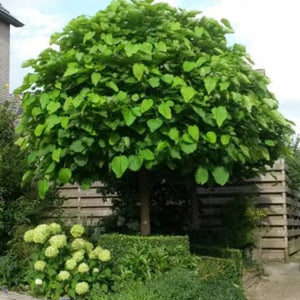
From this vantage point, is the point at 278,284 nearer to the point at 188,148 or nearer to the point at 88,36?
the point at 188,148

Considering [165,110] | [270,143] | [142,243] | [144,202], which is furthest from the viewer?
[144,202]

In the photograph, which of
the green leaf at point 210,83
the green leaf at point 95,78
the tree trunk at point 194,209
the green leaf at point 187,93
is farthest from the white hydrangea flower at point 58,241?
the tree trunk at point 194,209

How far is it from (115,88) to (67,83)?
2.32ft

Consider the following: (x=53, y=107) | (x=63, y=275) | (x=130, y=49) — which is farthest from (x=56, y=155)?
(x=130, y=49)

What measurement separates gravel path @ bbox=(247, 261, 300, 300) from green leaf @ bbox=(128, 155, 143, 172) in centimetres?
270

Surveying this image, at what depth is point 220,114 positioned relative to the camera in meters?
6.33

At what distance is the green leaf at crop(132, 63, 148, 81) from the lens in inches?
247

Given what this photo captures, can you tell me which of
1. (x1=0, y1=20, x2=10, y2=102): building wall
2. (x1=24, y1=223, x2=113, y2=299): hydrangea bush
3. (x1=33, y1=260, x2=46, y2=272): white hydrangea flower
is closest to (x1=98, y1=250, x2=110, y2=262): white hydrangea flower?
(x1=24, y1=223, x2=113, y2=299): hydrangea bush

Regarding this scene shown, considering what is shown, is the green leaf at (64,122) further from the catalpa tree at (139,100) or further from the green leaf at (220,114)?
the green leaf at (220,114)

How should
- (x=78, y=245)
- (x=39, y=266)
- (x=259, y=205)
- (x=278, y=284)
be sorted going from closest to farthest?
1. (x=39, y=266)
2. (x=78, y=245)
3. (x=278, y=284)
4. (x=259, y=205)

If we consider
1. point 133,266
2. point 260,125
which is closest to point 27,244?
point 133,266

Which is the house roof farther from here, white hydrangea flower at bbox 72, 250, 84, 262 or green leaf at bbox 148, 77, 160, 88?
white hydrangea flower at bbox 72, 250, 84, 262

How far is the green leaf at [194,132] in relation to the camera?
630 centimetres

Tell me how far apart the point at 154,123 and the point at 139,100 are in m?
0.37
